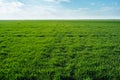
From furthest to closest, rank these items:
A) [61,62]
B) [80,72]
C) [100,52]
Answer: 1. [100,52]
2. [61,62]
3. [80,72]

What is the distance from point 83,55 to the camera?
9.95 meters

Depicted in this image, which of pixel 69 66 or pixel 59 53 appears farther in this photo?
pixel 59 53

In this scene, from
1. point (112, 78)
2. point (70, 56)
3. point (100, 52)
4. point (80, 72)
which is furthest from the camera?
point (100, 52)

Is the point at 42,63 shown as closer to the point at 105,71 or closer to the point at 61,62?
the point at 61,62

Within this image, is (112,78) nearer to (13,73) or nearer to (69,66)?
(69,66)

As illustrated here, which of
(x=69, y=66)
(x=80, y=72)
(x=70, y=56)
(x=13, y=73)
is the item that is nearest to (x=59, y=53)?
(x=70, y=56)

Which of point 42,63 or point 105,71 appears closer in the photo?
point 105,71

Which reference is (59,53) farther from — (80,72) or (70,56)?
(80,72)

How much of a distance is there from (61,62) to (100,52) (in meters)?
3.21

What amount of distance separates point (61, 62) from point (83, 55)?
1.87 metres

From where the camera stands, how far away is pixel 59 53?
10.3 metres

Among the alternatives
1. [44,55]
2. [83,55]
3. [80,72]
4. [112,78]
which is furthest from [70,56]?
[112,78]

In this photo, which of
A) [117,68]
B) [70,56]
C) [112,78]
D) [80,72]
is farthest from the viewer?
[70,56]

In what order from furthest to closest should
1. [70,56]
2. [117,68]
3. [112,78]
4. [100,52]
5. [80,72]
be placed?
[100,52], [70,56], [117,68], [80,72], [112,78]
